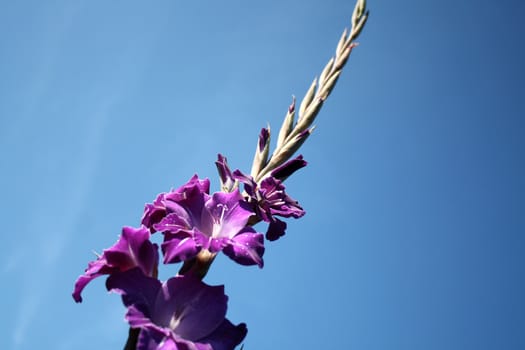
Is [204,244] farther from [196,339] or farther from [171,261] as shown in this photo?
[196,339]

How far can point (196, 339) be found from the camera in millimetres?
1718

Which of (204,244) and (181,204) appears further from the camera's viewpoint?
(181,204)

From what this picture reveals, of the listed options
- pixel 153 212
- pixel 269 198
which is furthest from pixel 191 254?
pixel 269 198

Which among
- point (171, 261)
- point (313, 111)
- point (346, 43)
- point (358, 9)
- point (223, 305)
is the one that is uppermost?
point (358, 9)

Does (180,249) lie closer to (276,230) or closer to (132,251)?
(132,251)

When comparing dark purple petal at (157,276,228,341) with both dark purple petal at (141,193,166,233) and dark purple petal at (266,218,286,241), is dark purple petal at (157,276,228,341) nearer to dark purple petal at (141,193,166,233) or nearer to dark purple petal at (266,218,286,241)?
dark purple petal at (141,193,166,233)

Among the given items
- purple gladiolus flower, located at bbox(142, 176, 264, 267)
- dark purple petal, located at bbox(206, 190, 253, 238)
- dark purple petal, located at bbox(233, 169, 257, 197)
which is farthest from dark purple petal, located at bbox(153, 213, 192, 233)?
dark purple petal, located at bbox(233, 169, 257, 197)

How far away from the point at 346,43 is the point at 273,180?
103cm

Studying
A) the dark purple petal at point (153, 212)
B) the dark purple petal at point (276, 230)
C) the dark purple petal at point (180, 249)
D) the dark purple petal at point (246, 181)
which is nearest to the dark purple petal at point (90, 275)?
the dark purple petal at point (180, 249)

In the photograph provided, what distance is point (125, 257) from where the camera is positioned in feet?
5.67

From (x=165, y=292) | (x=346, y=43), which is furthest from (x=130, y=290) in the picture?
(x=346, y=43)

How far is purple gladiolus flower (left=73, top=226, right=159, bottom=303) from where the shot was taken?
1.71 m

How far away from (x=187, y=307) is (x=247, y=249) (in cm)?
31

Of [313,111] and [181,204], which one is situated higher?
[313,111]
